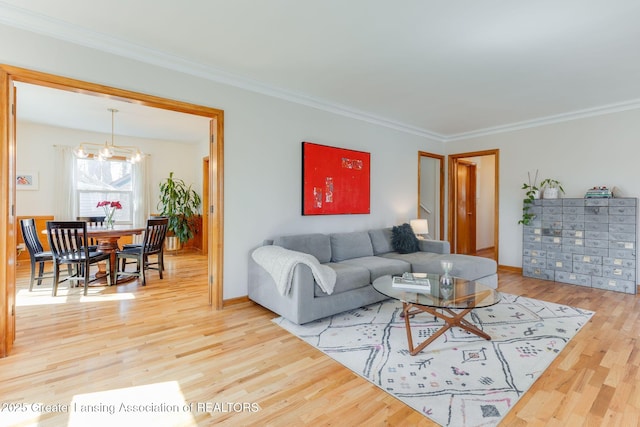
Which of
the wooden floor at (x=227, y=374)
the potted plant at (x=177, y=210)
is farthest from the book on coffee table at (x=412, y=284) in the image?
the potted plant at (x=177, y=210)

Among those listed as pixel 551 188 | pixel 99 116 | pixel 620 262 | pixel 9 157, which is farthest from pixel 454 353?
pixel 99 116

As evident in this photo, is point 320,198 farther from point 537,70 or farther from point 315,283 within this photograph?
point 537,70

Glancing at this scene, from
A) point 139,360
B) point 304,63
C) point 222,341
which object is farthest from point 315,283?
point 304,63

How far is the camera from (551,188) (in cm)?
475

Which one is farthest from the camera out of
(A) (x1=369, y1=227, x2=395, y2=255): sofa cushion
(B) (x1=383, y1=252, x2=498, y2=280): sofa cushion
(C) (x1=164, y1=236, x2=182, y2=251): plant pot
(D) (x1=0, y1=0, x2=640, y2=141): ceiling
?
(C) (x1=164, y1=236, x2=182, y2=251): plant pot

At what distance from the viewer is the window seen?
6133mm

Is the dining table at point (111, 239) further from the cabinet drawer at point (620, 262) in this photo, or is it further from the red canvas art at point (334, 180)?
the cabinet drawer at point (620, 262)

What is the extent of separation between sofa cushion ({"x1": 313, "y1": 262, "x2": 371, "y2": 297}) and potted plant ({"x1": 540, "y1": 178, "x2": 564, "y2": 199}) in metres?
3.42

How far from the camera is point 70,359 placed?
2242 millimetres

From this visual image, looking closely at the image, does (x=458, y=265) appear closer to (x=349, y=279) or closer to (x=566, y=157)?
(x=349, y=279)

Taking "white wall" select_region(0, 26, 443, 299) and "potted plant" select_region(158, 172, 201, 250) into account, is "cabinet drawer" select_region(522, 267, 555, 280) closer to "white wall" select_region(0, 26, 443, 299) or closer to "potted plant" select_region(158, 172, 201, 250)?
"white wall" select_region(0, 26, 443, 299)

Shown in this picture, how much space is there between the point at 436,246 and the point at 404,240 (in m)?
0.48

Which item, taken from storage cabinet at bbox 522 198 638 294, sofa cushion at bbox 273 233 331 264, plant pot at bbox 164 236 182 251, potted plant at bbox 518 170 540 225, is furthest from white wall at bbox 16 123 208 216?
storage cabinet at bbox 522 198 638 294

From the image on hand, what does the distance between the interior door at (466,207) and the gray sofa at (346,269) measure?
2.69 m
